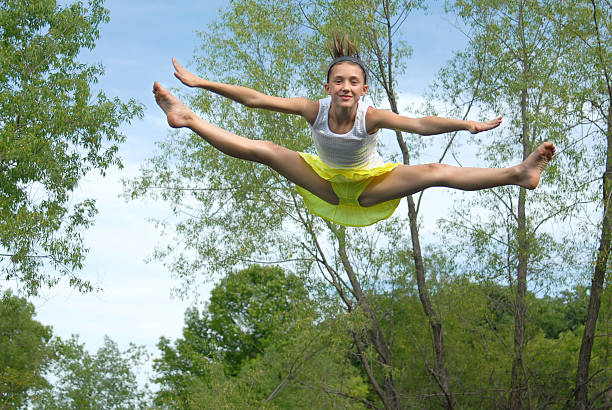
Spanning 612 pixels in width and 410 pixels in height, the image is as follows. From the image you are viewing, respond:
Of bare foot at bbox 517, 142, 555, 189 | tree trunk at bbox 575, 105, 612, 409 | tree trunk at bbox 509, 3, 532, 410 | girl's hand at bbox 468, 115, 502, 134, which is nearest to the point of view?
girl's hand at bbox 468, 115, 502, 134

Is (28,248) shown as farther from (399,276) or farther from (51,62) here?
(399,276)

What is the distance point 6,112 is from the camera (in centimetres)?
1076

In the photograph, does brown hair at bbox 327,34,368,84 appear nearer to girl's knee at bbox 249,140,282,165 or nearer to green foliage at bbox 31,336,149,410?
girl's knee at bbox 249,140,282,165

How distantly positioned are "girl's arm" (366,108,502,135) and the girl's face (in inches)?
6.8

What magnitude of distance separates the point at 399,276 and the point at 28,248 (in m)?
6.26

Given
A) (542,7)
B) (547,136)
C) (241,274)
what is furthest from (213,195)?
(542,7)

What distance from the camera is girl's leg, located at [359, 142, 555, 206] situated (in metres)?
3.71

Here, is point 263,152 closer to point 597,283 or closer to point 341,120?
point 341,120

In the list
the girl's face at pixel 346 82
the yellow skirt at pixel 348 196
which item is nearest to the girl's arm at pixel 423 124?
the girl's face at pixel 346 82

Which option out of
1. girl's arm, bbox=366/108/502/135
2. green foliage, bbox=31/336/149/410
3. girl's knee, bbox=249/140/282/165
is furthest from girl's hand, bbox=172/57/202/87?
green foliage, bbox=31/336/149/410

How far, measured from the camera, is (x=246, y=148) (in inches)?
157

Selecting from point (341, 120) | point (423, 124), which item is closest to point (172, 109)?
point (341, 120)

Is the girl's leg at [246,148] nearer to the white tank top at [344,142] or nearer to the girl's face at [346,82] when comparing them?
the white tank top at [344,142]

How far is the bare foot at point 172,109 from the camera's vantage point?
381cm
